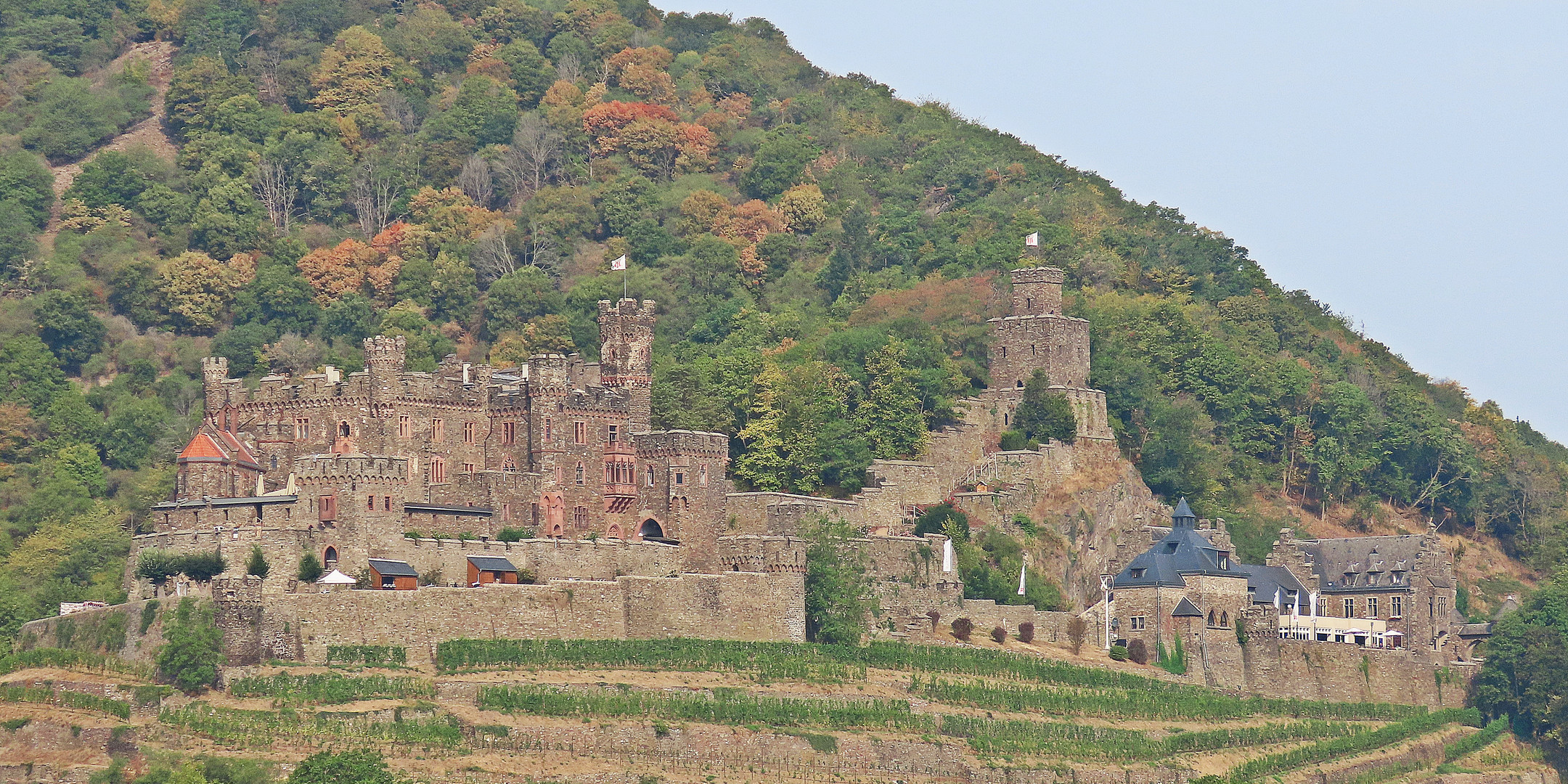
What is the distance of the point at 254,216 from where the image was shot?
431ft

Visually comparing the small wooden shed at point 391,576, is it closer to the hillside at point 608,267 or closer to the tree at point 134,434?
the hillside at point 608,267

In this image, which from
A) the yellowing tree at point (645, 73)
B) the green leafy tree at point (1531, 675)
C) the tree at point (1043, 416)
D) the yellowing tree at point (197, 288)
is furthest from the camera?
the yellowing tree at point (645, 73)

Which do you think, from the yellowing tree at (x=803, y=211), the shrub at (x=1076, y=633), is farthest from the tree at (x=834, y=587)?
the yellowing tree at (x=803, y=211)

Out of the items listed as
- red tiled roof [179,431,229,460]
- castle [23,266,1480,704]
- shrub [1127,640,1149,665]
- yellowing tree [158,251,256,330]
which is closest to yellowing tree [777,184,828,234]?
castle [23,266,1480,704]

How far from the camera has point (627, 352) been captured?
94.4m

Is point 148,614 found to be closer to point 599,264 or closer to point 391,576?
point 391,576

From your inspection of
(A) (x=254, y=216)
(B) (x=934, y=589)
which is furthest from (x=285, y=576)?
(A) (x=254, y=216)

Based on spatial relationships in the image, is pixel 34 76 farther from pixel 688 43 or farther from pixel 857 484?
pixel 857 484

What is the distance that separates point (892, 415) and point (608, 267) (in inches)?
1215

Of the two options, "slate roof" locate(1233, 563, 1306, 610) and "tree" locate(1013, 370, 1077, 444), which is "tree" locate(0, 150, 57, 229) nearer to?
"tree" locate(1013, 370, 1077, 444)

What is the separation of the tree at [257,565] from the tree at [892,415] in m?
28.1

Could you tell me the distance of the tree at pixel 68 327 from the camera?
119625mm

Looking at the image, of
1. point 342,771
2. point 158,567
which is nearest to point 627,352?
point 158,567

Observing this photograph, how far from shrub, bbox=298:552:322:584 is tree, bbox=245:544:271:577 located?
1025mm
